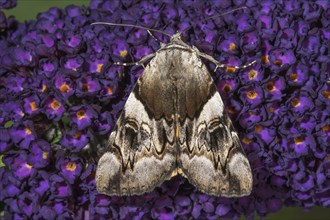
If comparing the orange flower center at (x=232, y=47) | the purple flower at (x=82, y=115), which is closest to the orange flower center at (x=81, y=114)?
the purple flower at (x=82, y=115)

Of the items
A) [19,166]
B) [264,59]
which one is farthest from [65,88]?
[264,59]

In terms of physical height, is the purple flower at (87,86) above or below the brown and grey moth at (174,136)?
above

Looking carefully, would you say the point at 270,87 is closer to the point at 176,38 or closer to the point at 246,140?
the point at 246,140

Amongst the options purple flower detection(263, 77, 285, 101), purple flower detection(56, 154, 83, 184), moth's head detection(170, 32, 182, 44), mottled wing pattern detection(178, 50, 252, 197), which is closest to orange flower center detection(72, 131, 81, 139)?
purple flower detection(56, 154, 83, 184)

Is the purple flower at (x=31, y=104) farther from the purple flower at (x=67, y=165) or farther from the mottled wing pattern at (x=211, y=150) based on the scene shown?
the mottled wing pattern at (x=211, y=150)

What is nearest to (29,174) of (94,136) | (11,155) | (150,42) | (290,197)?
(11,155)

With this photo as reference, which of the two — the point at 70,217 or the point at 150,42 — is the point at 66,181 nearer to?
the point at 70,217

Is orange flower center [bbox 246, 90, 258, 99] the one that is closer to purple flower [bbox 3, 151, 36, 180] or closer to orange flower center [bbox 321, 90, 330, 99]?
orange flower center [bbox 321, 90, 330, 99]
